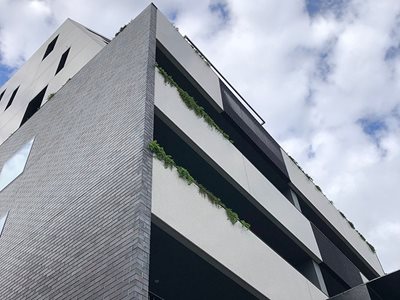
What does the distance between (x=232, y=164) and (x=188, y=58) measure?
3793 millimetres

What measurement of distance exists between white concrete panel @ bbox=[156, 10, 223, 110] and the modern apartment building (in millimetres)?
48

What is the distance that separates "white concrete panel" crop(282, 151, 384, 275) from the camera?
55.3 ft

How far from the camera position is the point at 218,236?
27.5ft

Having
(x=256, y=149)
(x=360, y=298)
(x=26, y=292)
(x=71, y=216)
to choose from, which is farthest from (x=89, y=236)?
(x=256, y=149)

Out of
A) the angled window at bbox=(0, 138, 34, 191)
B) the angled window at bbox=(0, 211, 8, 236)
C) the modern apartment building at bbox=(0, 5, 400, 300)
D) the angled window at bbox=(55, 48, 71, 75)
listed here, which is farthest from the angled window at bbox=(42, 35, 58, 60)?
the angled window at bbox=(0, 211, 8, 236)

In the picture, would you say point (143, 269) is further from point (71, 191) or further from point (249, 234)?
point (249, 234)

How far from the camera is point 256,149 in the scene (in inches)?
586

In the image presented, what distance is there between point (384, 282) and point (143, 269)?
4.95 m

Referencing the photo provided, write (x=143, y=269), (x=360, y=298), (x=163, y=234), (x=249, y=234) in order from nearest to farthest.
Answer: (x=143, y=269)
(x=163, y=234)
(x=360, y=298)
(x=249, y=234)

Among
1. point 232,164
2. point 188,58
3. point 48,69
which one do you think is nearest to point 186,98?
point 232,164

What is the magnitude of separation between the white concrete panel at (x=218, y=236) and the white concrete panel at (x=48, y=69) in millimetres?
7707

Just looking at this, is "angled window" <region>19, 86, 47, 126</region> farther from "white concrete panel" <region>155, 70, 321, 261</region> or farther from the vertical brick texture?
"white concrete panel" <region>155, 70, 321, 261</region>

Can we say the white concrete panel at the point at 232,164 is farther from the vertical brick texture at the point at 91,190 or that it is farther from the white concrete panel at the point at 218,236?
the white concrete panel at the point at 218,236

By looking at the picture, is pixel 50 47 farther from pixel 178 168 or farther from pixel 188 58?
pixel 178 168
